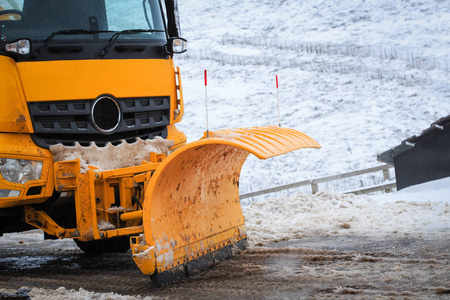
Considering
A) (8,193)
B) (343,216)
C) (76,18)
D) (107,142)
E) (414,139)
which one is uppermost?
(76,18)

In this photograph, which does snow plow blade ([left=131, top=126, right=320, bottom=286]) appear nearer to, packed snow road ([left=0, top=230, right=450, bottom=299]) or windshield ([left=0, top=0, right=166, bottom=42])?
packed snow road ([left=0, top=230, right=450, bottom=299])

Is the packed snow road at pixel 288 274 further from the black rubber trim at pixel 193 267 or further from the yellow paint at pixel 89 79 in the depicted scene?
the yellow paint at pixel 89 79

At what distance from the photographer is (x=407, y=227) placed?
6.93 m

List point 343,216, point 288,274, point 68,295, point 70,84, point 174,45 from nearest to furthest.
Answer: point 68,295, point 288,274, point 70,84, point 174,45, point 343,216

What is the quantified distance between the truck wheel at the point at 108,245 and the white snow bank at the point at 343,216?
1.54 m

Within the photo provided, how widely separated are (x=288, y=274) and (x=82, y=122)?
2.36 meters

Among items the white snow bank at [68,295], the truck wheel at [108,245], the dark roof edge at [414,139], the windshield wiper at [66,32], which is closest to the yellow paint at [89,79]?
the windshield wiper at [66,32]

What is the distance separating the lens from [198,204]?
5.43m

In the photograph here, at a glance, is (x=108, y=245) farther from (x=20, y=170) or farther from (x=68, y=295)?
(x=68, y=295)

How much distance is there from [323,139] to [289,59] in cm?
999

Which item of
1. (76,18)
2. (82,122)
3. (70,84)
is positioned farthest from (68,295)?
(76,18)

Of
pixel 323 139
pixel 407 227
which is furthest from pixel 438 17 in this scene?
pixel 407 227

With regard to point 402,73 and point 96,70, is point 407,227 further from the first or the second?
point 402,73

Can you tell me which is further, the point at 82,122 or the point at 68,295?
the point at 82,122
